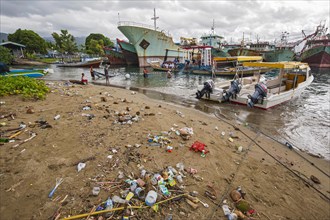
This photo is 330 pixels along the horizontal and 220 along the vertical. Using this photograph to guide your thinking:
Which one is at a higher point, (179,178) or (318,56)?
(318,56)

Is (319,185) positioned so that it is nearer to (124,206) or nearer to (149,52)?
(124,206)

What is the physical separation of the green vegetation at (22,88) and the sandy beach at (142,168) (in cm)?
181

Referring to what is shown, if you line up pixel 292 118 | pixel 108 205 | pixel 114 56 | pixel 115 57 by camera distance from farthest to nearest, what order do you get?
pixel 115 57 → pixel 114 56 → pixel 292 118 → pixel 108 205

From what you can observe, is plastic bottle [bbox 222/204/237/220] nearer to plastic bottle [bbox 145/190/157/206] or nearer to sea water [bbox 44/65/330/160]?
plastic bottle [bbox 145/190/157/206]

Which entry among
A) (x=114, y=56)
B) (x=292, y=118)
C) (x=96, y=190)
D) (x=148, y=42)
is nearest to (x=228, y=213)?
(x=96, y=190)

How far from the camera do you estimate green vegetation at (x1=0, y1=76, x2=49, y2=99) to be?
7250 millimetres

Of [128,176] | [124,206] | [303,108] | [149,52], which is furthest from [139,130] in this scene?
[149,52]

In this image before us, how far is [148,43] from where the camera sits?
31.0 meters

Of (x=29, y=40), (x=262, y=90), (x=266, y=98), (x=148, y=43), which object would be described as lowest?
(x=266, y=98)

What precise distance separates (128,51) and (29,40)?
31.2m

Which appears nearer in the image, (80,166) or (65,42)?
(80,166)

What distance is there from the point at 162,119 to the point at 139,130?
125cm

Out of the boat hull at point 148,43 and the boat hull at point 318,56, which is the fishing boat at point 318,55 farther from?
the boat hull at point 148,43

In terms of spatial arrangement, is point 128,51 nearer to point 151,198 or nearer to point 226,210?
point 151,198
